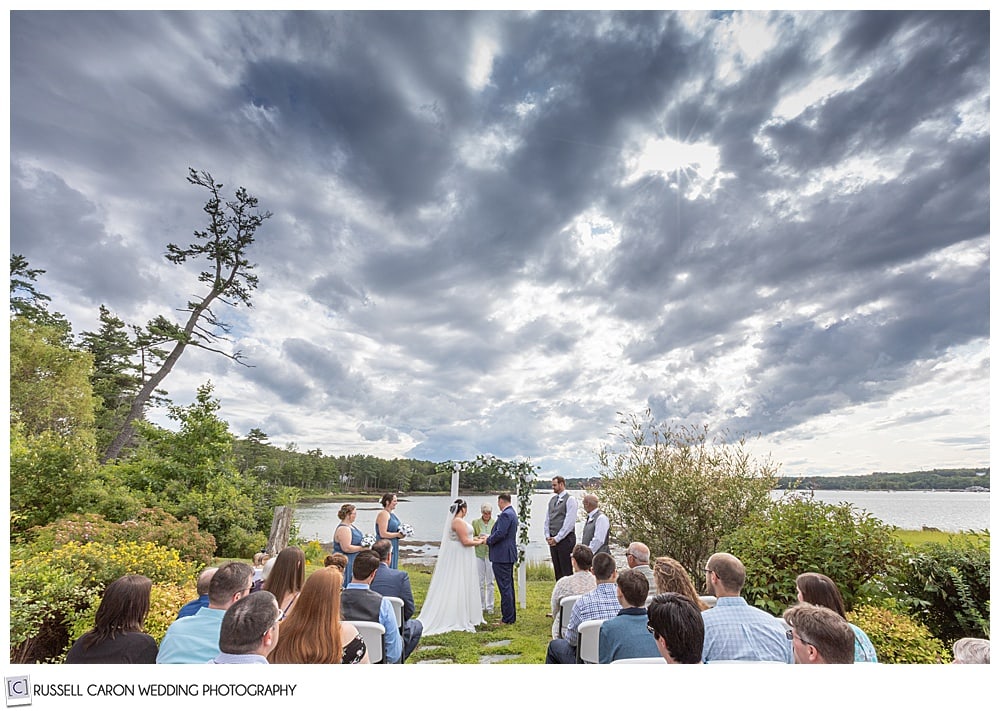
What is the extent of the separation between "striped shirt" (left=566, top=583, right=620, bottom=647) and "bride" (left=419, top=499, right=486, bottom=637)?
A: 233 cm

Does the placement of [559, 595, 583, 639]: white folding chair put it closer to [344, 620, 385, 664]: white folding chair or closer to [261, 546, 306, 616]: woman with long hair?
[344, 620, 385, 664]: white folding chair

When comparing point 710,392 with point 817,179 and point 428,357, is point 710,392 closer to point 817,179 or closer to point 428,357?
point 817,179

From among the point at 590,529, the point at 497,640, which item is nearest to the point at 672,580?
the point at 497,640

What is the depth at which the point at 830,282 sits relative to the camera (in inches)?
209

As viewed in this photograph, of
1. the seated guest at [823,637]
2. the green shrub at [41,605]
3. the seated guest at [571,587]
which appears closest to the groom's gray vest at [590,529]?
the seated guest at [571,587]

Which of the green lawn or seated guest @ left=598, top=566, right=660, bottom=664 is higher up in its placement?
seated guest @ left=598, top=566, right=660, bottom=664

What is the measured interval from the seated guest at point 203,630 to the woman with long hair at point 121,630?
0.09 metres

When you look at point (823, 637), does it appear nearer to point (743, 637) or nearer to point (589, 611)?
point (743, 637)

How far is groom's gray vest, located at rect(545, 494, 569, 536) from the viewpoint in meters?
5.82

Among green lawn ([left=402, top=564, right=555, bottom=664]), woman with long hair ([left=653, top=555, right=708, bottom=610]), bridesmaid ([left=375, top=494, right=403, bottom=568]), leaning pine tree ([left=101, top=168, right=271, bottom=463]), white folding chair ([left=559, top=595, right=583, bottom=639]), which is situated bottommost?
green lawn ([left=402, top=564, right=555, bottom=664])

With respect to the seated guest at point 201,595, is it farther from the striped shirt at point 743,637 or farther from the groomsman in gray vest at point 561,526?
the groomsman in gray vest at point 561,526

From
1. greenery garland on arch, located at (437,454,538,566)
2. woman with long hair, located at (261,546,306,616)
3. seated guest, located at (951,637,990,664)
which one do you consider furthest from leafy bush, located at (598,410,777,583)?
woman with long hair, located at (261,546,306,616)

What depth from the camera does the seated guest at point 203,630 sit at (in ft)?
9.44
